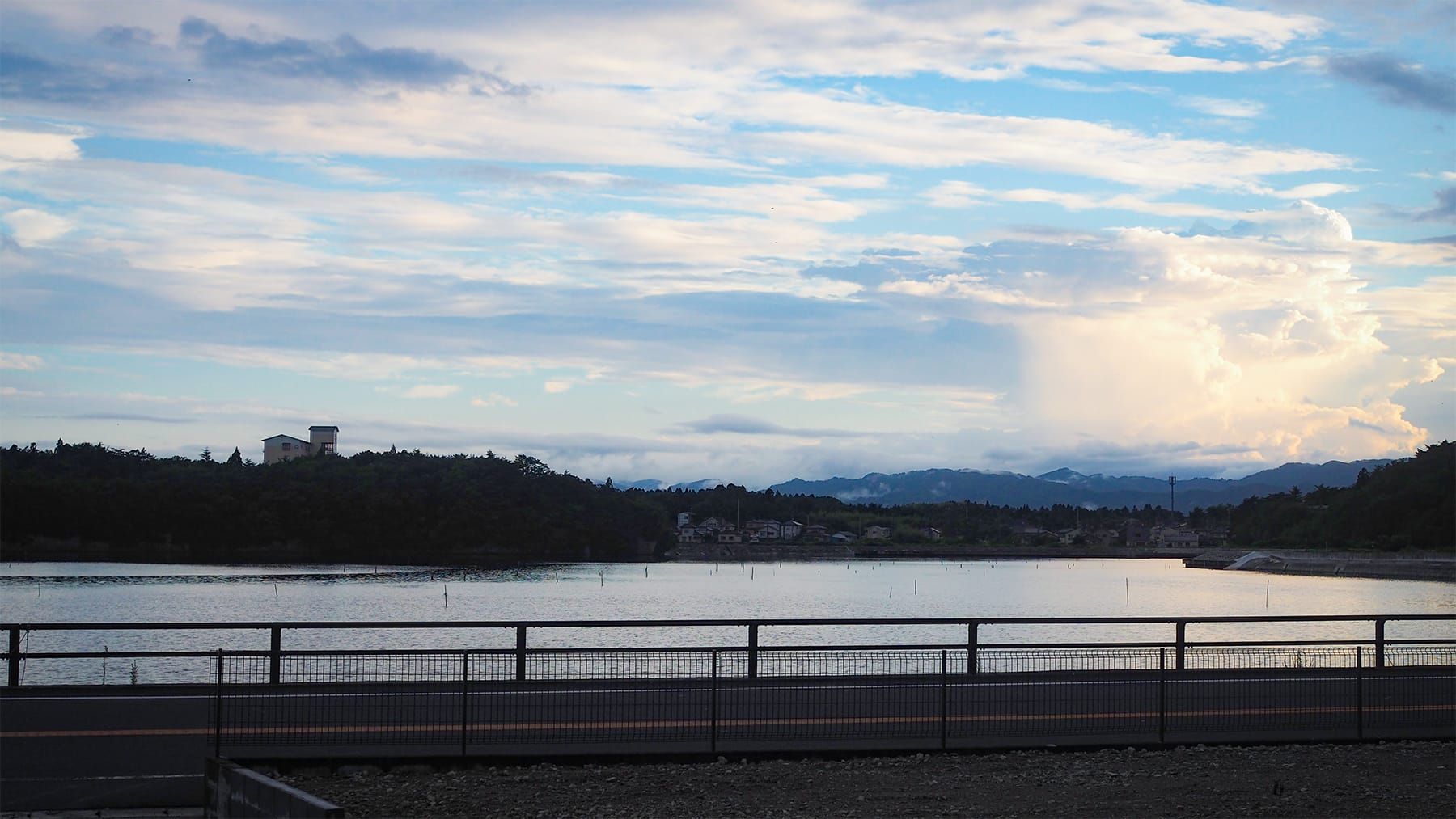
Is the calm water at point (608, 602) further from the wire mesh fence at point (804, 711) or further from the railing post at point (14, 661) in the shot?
the wire mesh fence at point (804, 711)

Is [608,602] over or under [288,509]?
under

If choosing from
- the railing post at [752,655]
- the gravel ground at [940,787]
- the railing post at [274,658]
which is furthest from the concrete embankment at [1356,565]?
the railing post at [274,658]

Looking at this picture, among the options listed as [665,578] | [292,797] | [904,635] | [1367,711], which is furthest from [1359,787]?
[665,578]

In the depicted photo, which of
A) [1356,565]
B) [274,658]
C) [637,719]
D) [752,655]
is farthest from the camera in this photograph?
[1356,565]

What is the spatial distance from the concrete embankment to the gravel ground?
146 meters

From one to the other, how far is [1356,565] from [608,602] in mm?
107413

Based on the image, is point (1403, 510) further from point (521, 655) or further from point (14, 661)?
point (14, 661)

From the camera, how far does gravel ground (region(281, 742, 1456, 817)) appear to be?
11992 millimetres

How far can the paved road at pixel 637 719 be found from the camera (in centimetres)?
1355

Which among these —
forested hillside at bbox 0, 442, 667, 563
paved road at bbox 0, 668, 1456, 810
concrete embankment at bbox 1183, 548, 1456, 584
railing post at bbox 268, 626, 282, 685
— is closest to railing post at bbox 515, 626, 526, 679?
paved road at bbox 0, 668, 1456, 810

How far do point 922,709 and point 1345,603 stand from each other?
95.0 metres

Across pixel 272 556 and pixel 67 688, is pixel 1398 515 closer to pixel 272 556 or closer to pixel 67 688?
pixel 272 556

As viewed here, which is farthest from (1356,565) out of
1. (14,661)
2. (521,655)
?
(14,661)

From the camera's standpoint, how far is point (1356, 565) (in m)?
167
